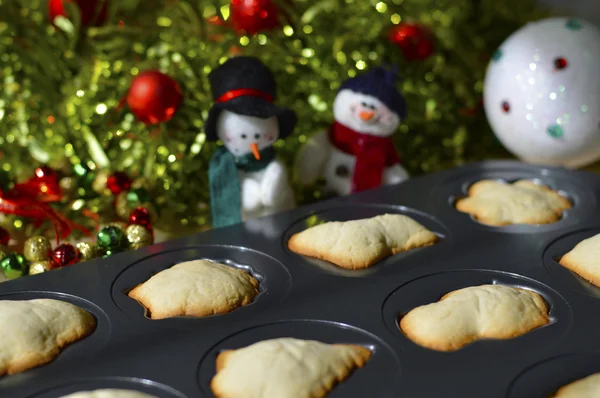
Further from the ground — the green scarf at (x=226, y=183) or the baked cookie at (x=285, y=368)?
the green scarf at (x=226, y=183)

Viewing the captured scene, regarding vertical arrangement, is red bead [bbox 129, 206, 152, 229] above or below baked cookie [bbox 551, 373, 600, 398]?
above

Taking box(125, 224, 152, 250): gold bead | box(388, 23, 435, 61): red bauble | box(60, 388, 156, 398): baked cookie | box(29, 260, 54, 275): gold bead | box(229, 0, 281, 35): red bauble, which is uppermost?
box(229, 0, 281, 35): red bauble

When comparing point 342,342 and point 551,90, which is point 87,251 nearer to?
point 342,342

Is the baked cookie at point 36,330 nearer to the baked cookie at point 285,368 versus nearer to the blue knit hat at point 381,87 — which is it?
the baked cookie at point 285,368

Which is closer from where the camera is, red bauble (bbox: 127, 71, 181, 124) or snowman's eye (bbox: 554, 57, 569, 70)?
red bauble (bbox: 127, 71, 181, 124)

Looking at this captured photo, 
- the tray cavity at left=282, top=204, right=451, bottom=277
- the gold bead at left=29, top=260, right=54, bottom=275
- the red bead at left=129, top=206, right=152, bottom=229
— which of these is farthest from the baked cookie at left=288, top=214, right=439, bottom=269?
the gold bead at left=29, top=260, right=54, bottom=275

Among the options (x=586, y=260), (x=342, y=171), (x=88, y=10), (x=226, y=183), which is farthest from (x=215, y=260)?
(x=88, y=10)

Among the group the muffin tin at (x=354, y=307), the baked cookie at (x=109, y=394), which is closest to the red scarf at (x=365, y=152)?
the muffin tin at (x=354, y=307)

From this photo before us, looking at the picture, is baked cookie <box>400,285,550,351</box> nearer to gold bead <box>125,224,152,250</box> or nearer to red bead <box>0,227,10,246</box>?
gold bead <box>125,224,152,250</box>
